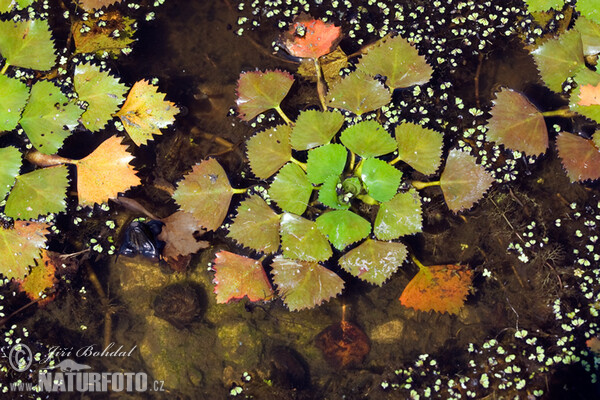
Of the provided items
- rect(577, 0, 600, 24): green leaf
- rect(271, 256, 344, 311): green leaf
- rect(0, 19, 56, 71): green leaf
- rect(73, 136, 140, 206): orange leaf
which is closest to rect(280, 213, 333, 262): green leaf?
rect(271, 256, 344, 311): green leaf

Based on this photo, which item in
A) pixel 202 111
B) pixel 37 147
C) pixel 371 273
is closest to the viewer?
pixel 371 273

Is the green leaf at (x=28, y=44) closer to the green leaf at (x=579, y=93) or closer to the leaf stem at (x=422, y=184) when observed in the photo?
the leaf stem at (x=422, y=184)

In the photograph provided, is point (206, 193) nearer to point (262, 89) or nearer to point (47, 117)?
point (262, 89)

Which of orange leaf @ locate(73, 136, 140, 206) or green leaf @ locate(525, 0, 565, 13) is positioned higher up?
green leaf @ locate(525, 0, 565, 13)

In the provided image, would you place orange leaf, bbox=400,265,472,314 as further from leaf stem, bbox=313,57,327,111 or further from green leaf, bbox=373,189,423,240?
leaf stem, bbox=313,57,327,111

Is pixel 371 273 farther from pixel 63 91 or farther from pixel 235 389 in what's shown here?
pixel 63 91

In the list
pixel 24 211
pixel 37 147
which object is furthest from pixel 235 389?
pixel 37 147
